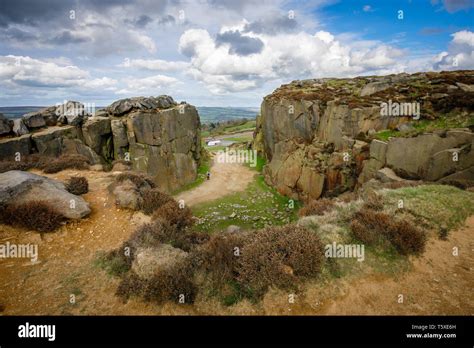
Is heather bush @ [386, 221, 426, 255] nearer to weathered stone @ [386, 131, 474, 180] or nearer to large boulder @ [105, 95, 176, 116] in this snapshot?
weathered stone @ [386, 131, 474, 180]

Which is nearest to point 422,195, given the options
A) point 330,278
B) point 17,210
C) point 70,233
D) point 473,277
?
point 473,277

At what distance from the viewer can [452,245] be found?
8.98 m

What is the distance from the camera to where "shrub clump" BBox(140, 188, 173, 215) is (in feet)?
39.4

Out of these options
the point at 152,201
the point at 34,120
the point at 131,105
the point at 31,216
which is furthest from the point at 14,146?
the point at 152,201

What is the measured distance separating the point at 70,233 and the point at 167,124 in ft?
92.3

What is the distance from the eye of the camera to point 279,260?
7.52 meters

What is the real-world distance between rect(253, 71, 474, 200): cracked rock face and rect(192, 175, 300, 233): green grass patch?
229 centimetres

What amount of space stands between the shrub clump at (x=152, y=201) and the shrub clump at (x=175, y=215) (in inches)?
17.9
